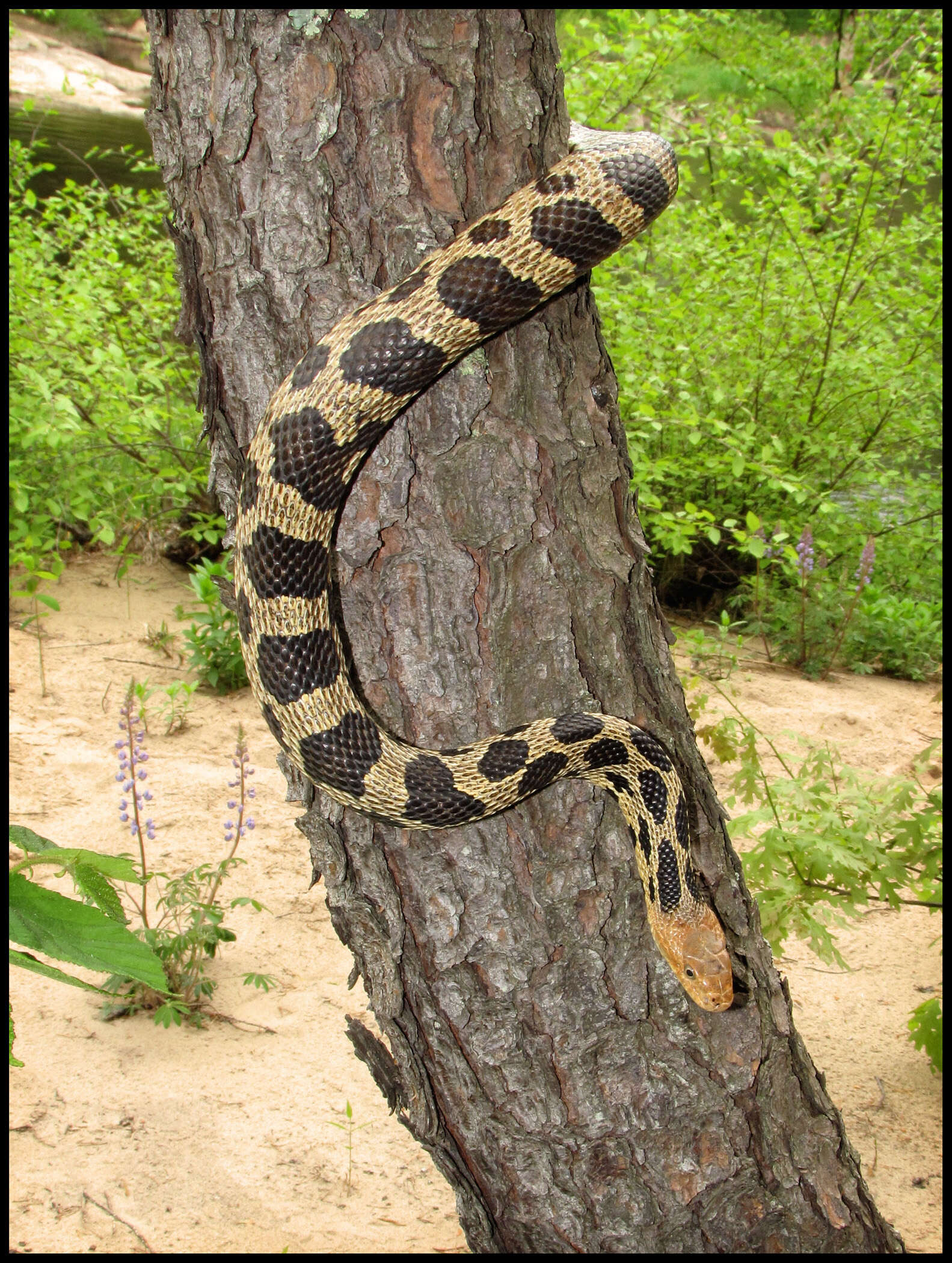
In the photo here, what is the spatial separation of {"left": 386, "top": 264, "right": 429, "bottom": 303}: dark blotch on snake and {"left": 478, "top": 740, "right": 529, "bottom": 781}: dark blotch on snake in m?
1.24

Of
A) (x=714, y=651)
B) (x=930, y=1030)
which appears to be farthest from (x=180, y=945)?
(x=714, y=651)

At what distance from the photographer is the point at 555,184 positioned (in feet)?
8.14

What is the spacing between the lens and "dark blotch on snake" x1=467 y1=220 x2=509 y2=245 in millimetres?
2379

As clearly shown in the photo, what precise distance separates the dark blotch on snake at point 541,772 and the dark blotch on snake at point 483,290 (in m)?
1.19

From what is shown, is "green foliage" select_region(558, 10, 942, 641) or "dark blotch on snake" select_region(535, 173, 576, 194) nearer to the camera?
"dark blotch on snake" select_region(535, 173, 576, 194)

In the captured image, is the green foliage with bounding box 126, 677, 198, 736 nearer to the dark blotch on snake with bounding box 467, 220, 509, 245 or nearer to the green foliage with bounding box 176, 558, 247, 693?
the green foliage with bounding box 176, 558, 247, 693

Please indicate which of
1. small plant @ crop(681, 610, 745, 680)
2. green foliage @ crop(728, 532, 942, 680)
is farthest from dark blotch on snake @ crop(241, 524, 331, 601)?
green foliage @ crop(728, 532, 942, 680)

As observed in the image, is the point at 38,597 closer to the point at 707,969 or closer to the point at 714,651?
the point at 707,969

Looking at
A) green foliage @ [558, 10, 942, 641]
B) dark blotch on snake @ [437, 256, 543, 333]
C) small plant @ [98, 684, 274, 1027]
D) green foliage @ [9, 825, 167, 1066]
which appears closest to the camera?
green foliage @ [9, 825, 167, 1066]

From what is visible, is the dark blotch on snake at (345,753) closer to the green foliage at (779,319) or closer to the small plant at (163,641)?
the green foliage at (779,319)

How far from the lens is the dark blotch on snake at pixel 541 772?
2.57 m

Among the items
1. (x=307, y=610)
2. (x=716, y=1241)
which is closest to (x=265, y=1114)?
(x=716, y=1241)

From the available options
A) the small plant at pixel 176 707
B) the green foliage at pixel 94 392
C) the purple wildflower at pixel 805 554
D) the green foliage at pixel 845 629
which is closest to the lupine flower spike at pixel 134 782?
the small plant at pixel 176 707

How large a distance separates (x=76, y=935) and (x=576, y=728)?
1.46 meters
